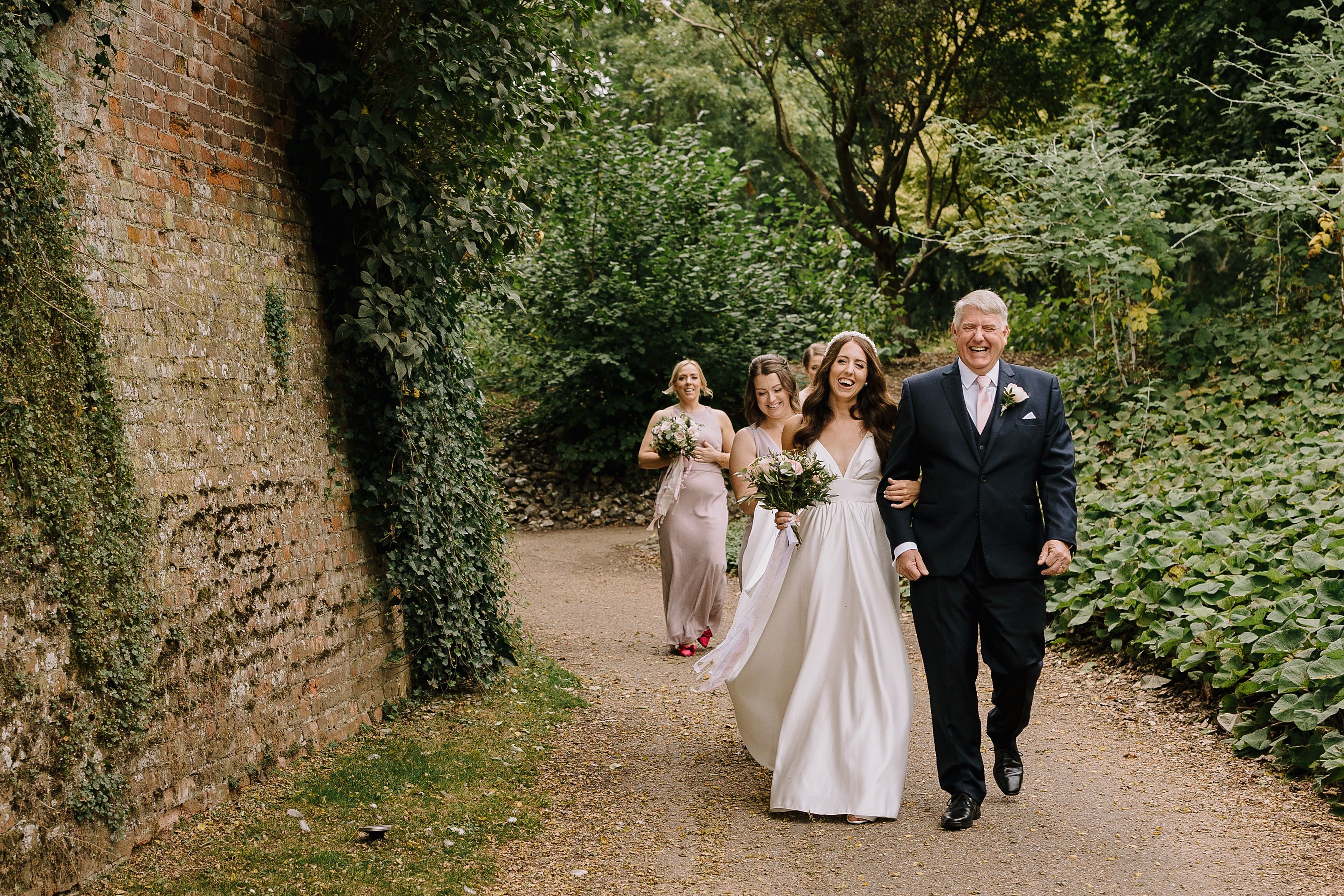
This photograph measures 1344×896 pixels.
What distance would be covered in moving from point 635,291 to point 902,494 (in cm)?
1098

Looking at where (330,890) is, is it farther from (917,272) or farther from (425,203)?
(917,272)

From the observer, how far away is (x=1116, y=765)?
5746 mm

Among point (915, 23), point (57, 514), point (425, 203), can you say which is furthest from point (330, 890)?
point (915, 23)

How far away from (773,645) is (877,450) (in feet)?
3.77

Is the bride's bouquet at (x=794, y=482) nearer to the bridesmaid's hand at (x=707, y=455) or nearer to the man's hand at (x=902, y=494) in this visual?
the man's hand at (x=902, y=494)

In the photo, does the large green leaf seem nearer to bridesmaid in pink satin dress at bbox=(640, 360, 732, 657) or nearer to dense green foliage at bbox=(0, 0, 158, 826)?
bridesmaid in pink satin dress at bbox=(640, 360, 732, 657)

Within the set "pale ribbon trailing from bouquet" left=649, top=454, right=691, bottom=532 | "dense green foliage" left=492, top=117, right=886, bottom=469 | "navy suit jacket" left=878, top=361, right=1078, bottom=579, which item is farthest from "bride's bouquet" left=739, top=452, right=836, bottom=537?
"dense green foliage" left=492, top=117, right=886, bottom=469

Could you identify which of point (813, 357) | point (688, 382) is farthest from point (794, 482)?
point (688, 382)

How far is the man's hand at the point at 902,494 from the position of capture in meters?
5.18

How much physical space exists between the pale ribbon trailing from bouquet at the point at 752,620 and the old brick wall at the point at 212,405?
206cm

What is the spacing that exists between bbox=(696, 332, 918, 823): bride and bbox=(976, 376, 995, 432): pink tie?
1.52ft

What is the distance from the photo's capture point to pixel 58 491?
3783 millimetres

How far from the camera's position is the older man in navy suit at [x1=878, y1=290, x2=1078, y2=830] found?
4914mm

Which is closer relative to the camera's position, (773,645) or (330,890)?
(330,890)
